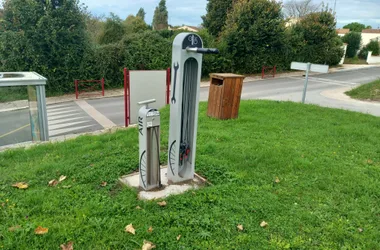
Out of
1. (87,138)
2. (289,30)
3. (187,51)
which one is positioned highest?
(289,30)

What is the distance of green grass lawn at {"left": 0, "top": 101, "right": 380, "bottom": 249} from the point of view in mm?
2895

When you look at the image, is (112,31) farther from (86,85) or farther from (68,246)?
(68,246)

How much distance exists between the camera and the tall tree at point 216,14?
29.0 metres

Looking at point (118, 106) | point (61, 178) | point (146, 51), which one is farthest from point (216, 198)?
point (146, 51)

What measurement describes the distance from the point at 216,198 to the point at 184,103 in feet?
4.07

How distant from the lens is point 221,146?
17.9ft

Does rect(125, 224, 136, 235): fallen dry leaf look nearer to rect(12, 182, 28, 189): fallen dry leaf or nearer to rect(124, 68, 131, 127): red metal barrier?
rect(12, 182, 28, 189): fallen dry leaf

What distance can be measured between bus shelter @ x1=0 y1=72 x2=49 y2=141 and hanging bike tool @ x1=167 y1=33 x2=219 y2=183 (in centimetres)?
463

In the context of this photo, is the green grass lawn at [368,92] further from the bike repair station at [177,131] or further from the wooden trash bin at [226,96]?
the bike repair station at [177,131]

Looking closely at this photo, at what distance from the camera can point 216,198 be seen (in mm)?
3576

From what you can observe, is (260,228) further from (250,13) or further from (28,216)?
(250,13)

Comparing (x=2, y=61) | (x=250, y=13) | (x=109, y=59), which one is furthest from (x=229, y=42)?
A: (x=2, y=61)

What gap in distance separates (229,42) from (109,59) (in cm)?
913

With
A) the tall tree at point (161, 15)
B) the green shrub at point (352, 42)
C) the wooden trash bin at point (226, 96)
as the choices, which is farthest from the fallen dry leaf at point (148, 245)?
the tall tree at point (161, 15)
